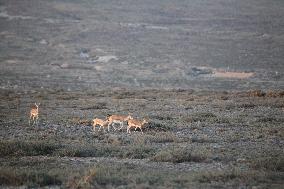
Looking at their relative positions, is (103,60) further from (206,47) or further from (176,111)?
(176,111)

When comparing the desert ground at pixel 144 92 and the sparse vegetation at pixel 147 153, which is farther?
the desert ground at pixel 144 92

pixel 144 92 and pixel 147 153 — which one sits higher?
pixel 147 153

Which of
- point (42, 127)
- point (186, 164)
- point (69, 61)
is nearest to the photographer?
point (186, 164)

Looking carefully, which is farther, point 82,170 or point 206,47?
point 206,47

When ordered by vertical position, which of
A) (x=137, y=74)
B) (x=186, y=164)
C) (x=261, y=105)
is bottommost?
(x=137, y=74)

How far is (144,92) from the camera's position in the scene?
4534 cm

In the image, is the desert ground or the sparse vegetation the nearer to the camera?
the sparse vegetation

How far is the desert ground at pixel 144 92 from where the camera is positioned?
1226 cm

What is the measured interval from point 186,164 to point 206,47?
250 feet

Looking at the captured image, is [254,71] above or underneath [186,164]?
underneath

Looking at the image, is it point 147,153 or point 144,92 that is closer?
point 147,153

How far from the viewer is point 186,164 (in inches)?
516

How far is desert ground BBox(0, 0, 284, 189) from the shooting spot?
1226 centimetres

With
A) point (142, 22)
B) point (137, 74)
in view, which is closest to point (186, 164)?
point (137, 74)
